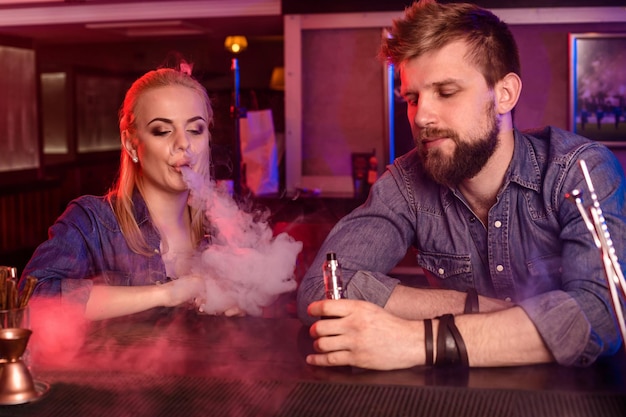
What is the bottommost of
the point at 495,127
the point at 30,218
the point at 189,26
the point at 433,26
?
the point at 30,218

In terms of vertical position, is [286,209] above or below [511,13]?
below

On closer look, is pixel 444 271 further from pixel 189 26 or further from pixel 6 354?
pixel 189 26

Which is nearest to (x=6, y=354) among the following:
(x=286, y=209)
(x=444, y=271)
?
(x=444, y=271)

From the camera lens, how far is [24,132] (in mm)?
8398

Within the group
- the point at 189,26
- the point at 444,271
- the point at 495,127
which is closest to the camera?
the point at 495,127

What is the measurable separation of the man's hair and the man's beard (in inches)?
5.9

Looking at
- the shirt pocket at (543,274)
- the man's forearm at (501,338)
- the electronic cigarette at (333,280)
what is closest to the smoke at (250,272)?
the electronic cigarette at (333,280)

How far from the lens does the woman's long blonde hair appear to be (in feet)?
8.69

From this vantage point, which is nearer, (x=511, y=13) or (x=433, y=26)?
(x=433, y=26)

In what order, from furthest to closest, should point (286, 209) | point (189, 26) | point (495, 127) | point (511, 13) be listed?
1. point (189, 26)
2. point (511, 13)
3. point (286, 209)
4. point (495, 127)

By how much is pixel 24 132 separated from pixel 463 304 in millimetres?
7436

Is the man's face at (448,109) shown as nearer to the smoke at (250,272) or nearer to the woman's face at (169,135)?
the smoke at (250,272)

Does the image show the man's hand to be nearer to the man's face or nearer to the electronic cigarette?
the electronic cigarette

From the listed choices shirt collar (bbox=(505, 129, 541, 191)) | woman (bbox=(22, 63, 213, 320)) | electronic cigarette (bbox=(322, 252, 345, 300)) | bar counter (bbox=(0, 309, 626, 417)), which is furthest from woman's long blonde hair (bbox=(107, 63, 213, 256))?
shirt collar (bbox=(505, 129, 541, 191))
